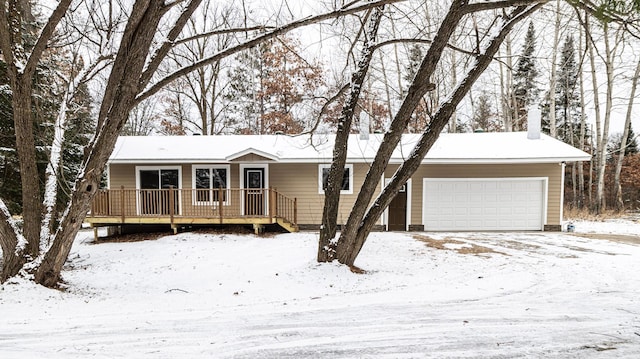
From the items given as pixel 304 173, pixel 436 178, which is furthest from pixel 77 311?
pixel 436 178

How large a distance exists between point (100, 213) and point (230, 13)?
828 cm

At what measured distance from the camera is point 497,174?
12203 mm

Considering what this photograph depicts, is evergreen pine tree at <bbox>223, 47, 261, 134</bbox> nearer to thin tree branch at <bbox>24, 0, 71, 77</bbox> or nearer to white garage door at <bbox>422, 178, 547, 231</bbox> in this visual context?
white garage door at <bbox>422, 178, 547, 231</bbox>

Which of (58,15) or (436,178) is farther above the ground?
(58,15)

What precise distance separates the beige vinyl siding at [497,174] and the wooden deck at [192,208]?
14.4ft

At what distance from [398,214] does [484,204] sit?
3006mm

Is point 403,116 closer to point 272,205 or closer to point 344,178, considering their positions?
point 272,205

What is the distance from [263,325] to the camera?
158 inches

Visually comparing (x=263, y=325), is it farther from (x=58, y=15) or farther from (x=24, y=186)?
(x=58, y=15)

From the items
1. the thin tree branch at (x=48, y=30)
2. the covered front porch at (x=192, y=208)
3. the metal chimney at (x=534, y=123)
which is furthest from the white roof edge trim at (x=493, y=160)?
the thin tree branch at (x=48, y=30)

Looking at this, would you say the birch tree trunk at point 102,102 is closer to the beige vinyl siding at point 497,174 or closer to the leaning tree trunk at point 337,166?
the leaning tree trunk at point 337,166

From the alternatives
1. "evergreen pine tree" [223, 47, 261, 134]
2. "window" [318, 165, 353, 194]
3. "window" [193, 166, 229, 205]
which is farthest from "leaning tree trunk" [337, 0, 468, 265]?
"evergreen pine tree" [223, 47, 261, 134]

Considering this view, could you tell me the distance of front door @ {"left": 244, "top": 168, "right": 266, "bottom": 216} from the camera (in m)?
11.3

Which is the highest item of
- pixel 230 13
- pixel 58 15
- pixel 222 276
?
pixel 230 13
